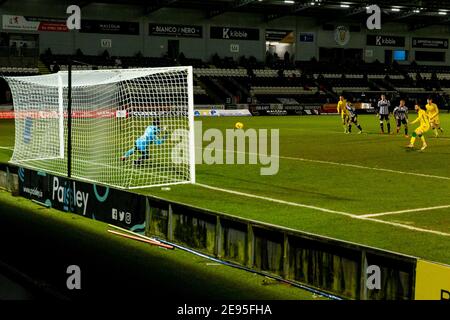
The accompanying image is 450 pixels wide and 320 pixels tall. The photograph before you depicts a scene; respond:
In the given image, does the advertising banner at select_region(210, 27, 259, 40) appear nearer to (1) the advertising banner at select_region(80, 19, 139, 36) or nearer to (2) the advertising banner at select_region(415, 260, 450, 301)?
(1) the advertising banner at select_region(80, 19, 139, 36)

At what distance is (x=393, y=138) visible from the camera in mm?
26188

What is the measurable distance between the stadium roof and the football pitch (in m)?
33.1

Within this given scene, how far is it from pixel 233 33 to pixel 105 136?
36613 mm

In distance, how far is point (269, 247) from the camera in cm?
714

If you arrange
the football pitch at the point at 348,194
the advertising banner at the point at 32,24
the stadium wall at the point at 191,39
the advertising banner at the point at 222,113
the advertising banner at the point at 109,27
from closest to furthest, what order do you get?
the football pitch at the point at 348,194 < the advertising banner at the point at 222,113 < the advertising banner at the point at 32,24 < the stadium wall at the point at 191,39 < the advertising banner at the point at 109,27

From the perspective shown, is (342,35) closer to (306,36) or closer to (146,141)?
(306,36)

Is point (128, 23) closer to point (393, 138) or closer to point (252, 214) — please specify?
point (393, 138)

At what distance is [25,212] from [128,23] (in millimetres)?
44330

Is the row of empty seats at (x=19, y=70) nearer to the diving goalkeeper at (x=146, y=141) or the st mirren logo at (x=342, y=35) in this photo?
the st mirren logo at (x=342, y=35)

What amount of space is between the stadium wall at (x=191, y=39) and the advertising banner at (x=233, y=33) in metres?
0.36

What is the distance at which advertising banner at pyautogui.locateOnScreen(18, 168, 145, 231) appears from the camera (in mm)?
9242

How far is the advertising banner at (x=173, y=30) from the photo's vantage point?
5456cm

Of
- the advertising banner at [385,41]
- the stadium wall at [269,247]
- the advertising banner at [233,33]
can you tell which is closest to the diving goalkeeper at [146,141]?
the stadium wall at [269,247]
